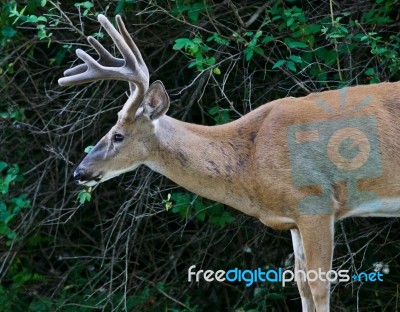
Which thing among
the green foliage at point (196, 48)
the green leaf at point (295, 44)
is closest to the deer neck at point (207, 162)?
the green foliage at point (196, 48)

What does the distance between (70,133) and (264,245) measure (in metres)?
1.66

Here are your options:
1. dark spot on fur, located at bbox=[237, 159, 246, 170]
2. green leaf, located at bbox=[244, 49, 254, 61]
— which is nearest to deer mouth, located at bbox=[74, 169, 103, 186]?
dark spot on fur, located at bbox=[237, 159, 246, 170]

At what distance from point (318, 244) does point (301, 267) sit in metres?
0.41

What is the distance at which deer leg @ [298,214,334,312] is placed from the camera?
542 centimetres

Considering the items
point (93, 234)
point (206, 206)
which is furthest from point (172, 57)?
point (93, 234)

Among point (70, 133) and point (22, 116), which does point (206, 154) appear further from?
point (22, 116)

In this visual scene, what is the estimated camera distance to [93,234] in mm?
8219

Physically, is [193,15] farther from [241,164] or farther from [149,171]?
[241,164]

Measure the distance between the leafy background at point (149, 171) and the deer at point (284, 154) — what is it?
0.71m

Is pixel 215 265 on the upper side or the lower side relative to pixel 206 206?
lower

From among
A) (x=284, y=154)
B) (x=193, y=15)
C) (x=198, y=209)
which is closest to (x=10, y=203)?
(x=198, y=209)

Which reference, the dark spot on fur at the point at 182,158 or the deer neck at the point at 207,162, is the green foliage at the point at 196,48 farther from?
the dark spot on fur at the point at 182,158

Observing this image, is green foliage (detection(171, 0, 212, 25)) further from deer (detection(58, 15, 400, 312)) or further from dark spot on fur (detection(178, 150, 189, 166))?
dark spot on fur (detection(178, 150, 189, 166))

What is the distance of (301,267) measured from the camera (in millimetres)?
5801
